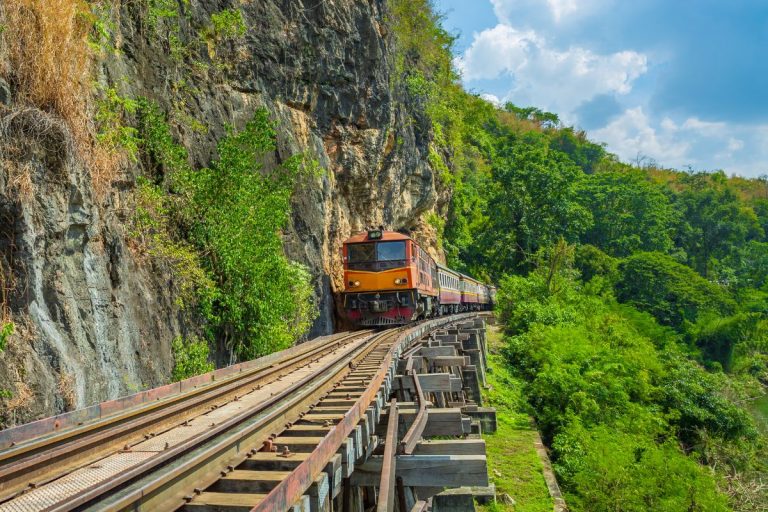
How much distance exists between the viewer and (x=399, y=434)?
6.53 metres

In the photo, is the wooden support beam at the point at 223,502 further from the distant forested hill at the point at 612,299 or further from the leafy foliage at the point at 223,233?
the distant forested hill at the point at 612,299

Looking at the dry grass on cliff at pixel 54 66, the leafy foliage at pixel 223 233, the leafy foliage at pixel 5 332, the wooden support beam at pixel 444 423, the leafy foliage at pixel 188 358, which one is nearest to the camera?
the leafy foliage at pixel 5 332

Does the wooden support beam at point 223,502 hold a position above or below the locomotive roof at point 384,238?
below

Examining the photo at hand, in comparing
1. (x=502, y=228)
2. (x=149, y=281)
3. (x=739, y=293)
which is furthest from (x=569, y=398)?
(x=739, y=293)

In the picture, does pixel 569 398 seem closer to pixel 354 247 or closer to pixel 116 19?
pixel 354 247

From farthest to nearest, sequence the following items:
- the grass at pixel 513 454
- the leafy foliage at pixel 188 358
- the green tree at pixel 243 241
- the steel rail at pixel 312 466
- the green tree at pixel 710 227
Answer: the green tree at pixel 710 227, the green tree at pixel 243 241, the grass at pixel 513 454, the leafy foliage at pixel 188 358, the steel rail at pixel 312 466

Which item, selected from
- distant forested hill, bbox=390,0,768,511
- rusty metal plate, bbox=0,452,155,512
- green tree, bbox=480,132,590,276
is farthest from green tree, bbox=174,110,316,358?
green tree, bbox=480,132,590,276

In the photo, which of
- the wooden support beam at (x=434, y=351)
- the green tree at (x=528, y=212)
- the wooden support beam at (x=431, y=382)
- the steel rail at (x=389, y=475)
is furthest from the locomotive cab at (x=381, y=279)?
the green tree at (x=528, y=212)

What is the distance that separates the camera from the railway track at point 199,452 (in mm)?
3291

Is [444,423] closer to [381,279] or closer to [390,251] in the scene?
[381,279]

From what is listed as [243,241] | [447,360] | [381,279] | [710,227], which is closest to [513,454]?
[447,360]

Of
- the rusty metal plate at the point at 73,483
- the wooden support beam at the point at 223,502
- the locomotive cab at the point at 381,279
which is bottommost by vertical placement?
the wooden support beam at the point at 223,502

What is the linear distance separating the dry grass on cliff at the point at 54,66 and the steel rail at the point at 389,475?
5.67 m

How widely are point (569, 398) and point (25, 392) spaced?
13.3 meters
